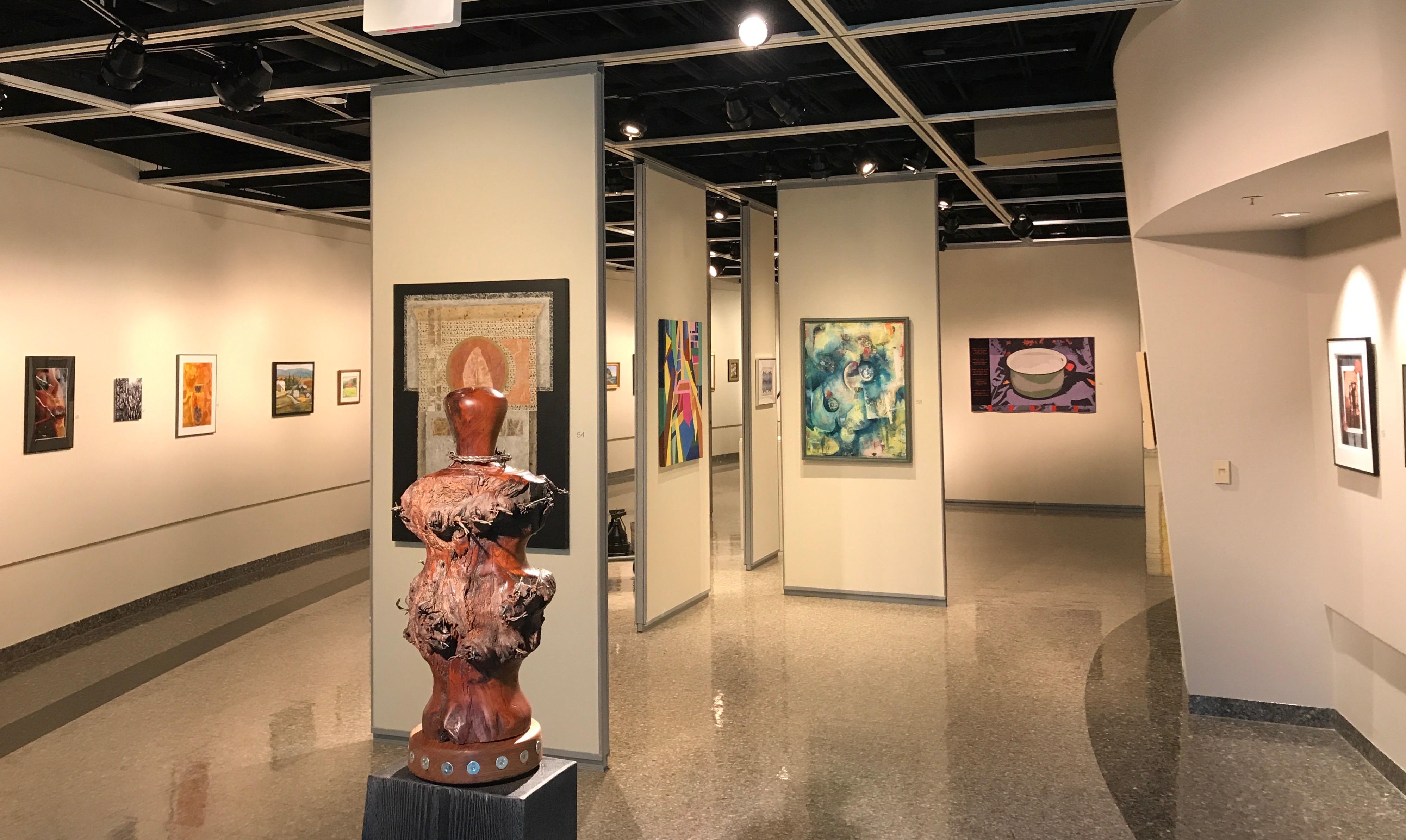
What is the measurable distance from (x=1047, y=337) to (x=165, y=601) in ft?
34.1

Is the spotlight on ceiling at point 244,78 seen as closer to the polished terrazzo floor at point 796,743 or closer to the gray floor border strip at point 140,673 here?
the gray floor border strip at point 140,673

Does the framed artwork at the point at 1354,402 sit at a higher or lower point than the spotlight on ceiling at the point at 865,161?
lower

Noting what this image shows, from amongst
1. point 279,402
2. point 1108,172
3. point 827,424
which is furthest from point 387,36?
point 1108,172

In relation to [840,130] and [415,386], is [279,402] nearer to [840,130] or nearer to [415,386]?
[415,386]

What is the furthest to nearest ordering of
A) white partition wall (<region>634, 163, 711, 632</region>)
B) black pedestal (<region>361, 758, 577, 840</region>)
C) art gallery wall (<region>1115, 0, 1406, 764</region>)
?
white partition wall (<region>634, 163, 711, 632</region>)
art gallery wall (<region>1115, 0, 1406, 764</region>)
black pedestal (<region>361, 758, 577, 840</region>)

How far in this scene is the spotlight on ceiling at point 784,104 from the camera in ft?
19.1

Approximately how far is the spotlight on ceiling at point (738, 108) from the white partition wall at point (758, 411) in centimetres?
314

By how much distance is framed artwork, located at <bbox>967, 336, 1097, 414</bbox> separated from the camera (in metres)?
A: 12.8

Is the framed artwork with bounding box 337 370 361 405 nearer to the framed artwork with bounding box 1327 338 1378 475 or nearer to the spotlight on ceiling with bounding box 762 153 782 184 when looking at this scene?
the spotlight on ceiling with bounding box 762 153 782 184

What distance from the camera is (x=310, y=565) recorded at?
9648 mm

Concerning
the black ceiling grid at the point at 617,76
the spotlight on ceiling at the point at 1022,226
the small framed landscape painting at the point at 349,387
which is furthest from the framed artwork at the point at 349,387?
the spotlight on ceiling at the point at 1022,226

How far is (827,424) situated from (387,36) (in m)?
4.70

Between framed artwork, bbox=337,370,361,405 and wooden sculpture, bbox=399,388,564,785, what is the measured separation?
8536mm

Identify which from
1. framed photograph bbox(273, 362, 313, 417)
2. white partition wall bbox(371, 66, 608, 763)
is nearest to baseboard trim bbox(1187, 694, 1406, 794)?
white partition wall bbox(371, 66, 608, 763)
